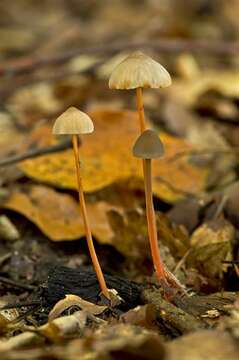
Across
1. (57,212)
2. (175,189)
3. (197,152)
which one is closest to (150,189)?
(57,212)

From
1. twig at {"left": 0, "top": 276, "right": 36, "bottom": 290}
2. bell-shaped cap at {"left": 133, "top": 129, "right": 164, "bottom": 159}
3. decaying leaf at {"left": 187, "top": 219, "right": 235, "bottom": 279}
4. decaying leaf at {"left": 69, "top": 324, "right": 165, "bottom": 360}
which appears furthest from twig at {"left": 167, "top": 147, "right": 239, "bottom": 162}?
decaying leaf at {"left": 69, "top": 324, "right": 165, "bottom": 360}

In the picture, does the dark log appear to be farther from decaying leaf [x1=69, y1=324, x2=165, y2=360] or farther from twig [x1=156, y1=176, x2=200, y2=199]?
twig [x1=156, y1=176, x2=200, y2=199]

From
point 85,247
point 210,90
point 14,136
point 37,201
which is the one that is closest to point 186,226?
point 85,247

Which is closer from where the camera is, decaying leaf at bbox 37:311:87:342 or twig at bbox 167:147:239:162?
decaying leaf at bbox 37:311:87:342

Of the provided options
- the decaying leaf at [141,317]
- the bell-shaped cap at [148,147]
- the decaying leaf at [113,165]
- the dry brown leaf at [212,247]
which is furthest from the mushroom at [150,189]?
the decaying leaf at [113,165]

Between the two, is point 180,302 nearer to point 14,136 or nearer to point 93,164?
point 93,164

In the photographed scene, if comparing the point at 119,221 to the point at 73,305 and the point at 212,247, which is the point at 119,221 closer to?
the point at 212,247

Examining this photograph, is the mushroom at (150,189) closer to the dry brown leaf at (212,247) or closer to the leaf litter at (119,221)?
the leaf litter at (119,221)
